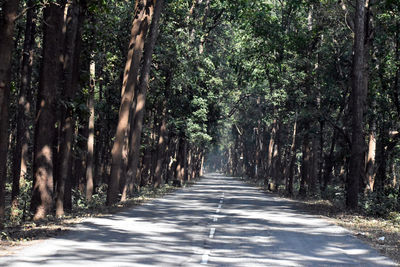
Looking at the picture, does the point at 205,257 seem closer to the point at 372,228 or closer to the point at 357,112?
the point at 372,228

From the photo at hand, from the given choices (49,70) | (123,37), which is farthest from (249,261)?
(123,37)

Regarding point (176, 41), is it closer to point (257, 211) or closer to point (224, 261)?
point (257, 211)

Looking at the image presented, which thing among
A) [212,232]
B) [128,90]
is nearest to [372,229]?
[212,232]

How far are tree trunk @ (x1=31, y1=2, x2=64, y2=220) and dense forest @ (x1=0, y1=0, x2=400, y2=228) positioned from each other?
0.13 ft

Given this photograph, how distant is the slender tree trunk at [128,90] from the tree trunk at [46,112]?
279 inches

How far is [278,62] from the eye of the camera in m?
41.3

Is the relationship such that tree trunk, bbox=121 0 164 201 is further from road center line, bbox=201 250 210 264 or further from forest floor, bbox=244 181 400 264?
road center line, bbox=201 250 210 264

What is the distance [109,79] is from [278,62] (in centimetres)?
1162

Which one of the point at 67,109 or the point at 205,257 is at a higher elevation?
the point at 67,109

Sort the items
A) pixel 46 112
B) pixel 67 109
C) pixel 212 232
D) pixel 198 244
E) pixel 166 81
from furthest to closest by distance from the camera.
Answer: pixel 166 81, pixel 67 109, pixel 46 112, pixel 212 232, pixel 198 244

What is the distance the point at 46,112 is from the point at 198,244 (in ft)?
27.0

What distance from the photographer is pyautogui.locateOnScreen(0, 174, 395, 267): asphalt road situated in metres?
11.4

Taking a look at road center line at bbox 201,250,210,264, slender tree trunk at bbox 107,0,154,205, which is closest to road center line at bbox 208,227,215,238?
road center line at bbox 201,250,210,264

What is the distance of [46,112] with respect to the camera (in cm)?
1981
